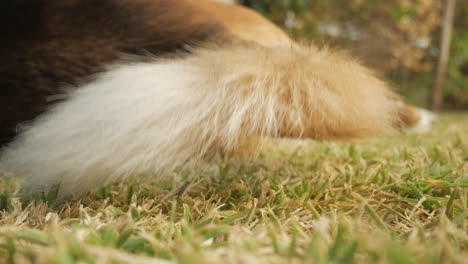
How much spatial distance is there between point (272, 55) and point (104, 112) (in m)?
0.27

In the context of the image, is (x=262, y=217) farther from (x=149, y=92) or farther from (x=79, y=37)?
(x=79, y=37)

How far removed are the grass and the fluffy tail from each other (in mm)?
61

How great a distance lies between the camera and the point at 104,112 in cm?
52

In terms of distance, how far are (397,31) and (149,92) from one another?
3792 mm

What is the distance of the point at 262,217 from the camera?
0.47 metres

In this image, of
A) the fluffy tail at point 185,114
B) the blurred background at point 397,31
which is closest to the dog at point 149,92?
the fluffy tail at point 185,114

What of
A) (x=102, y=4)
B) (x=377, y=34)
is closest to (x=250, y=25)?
(x=102, y=4)

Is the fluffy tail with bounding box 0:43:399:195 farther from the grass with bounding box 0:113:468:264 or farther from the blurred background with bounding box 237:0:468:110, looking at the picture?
the blurred background with bounding box 237:0:468:110

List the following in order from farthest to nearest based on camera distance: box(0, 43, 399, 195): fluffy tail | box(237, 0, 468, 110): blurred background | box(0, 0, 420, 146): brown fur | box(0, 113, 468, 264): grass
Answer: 1. box(237, 0, 468, 110): blurred background
2. box(0, 0, 420, 146): brown fur
3. box(0, 43, 399, 195): fluffy tail
4. box(0, 113, 468, 264): grass

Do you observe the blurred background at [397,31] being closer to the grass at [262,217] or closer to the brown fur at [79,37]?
the brown fur at [79,37]

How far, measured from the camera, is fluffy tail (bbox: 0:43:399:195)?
1.68ft

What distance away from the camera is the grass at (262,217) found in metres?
0.30

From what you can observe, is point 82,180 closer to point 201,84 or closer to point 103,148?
point 103,148

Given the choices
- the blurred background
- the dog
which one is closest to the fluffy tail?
the dog
